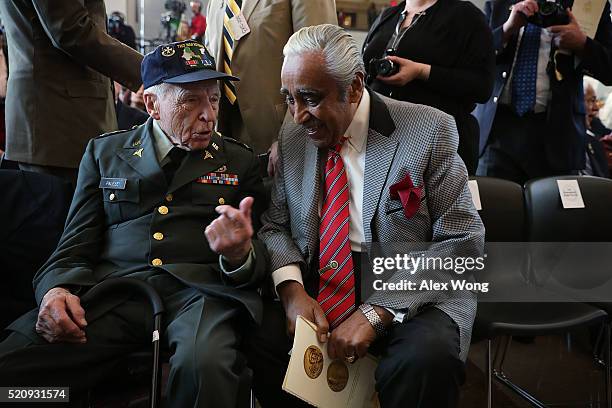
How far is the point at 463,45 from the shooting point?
2379 millimetres

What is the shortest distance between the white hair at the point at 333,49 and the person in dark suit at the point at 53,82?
32.3 inches

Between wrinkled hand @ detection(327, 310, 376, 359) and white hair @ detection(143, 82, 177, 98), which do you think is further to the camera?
white hair @ detection(143, 82, 177, 98)

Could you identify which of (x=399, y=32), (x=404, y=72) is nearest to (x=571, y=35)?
(x=399, y=32)

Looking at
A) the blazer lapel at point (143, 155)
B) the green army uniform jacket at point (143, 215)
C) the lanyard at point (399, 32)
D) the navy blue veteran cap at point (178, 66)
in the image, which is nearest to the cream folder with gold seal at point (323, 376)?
the green army uniform jacket at point (143, 215)

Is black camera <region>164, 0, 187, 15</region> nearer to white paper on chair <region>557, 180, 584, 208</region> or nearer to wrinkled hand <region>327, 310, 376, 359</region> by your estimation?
white paper on chair <region>557, 180, 584, 208</region>

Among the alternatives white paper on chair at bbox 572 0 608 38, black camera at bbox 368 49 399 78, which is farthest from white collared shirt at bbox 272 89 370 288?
white paper on chair at bbox 572 0 608 38

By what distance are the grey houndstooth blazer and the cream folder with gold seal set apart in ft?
0.66

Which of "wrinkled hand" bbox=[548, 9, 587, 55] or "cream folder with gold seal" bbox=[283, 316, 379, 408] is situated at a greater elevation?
"wrinkled hand" bbox=[548, 9, 587, 55]

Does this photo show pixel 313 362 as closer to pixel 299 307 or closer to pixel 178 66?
pixel 299 307

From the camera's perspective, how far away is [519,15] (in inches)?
109

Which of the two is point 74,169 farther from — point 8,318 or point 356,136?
point 356,136

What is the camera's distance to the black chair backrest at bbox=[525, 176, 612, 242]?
257cm

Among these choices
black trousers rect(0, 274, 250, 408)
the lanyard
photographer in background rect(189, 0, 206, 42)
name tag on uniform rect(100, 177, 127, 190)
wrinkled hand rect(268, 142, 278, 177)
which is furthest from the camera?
photographer in background rect(189, 0, 206, 42)

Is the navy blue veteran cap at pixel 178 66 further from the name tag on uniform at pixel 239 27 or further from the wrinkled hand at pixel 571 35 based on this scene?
the wrinkled hand at pixel 571 35
